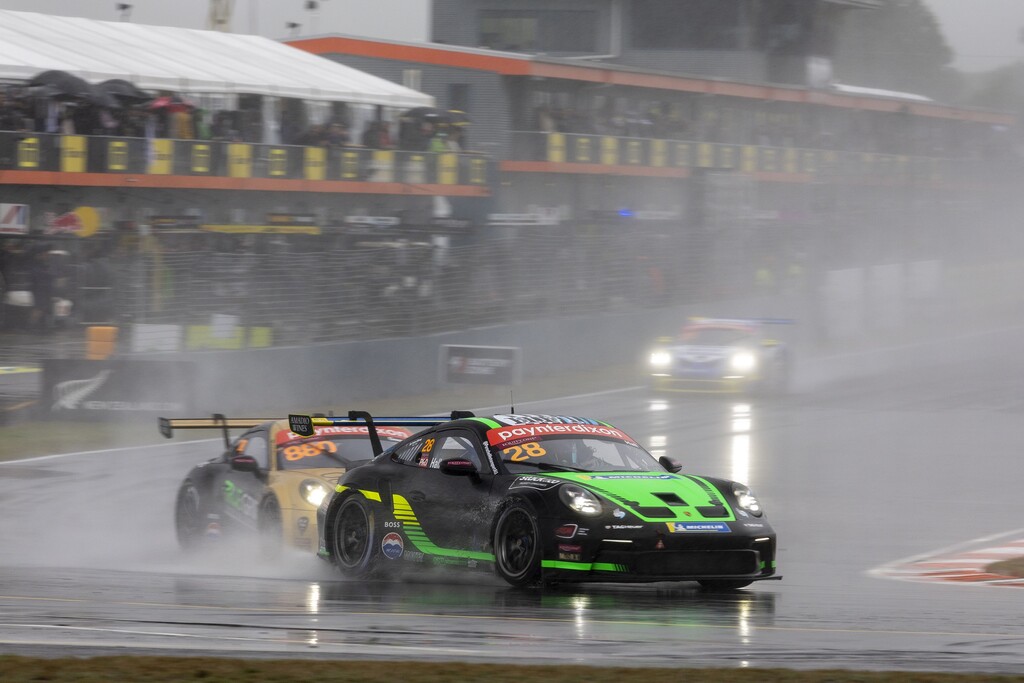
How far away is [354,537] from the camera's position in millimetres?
10062

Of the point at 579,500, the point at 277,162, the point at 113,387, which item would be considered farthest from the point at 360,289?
the point at 579,500

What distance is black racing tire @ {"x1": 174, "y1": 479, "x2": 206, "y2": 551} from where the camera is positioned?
39.5 feet

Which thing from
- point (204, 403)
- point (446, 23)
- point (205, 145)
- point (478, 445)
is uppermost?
point (446, 23)

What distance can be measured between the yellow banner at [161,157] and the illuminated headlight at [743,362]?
1136 cm

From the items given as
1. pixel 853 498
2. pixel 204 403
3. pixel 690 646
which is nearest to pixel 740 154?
pixel 204 403

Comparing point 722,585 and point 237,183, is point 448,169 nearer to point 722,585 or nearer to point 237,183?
point 237,183

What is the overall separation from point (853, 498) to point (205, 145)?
17928mm

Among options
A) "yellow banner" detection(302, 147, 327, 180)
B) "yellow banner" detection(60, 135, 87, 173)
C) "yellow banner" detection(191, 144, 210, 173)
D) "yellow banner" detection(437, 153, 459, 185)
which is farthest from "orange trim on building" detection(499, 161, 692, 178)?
"yellow banner" detection(60, 135, 87, 173)

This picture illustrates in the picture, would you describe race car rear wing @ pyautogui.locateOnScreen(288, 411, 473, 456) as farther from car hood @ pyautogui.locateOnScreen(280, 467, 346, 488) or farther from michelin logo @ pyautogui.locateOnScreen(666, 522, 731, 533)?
michelin logo @ pyautogui.locateOnScreen(666, 522, 731, 533)

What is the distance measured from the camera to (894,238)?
155ft

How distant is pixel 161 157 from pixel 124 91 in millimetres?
1397

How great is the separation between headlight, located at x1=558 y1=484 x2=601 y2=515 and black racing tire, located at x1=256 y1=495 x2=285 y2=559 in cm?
293

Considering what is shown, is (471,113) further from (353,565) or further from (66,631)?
(66,631)

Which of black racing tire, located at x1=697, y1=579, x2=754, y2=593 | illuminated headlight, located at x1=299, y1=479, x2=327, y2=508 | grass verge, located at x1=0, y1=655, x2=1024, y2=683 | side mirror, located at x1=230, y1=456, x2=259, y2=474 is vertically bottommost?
black racing tire, located at x1=697, y1=579, x2=754, y2=593
